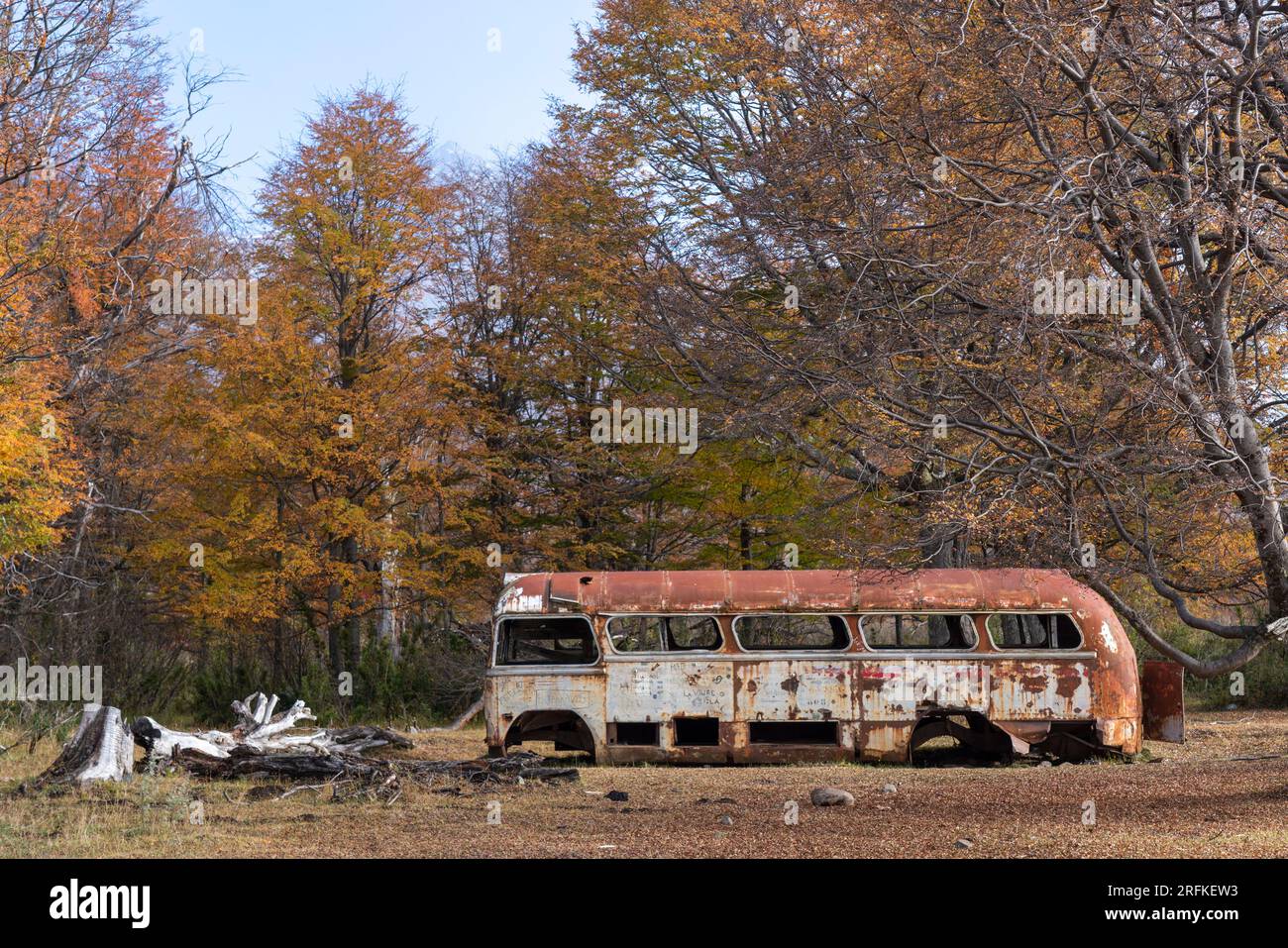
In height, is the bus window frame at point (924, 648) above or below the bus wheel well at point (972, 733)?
above

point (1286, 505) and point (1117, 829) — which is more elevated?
point (1286, 505)

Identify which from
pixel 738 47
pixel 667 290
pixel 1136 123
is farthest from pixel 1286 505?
pixel 738 47

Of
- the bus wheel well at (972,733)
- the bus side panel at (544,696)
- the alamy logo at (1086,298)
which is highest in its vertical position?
the alamy logo at (1086,298)

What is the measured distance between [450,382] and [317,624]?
6.38 meters

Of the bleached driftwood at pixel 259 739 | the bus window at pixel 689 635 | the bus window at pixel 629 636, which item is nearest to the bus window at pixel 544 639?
the bus window at pixel 629 636

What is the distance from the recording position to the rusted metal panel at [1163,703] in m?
17.4

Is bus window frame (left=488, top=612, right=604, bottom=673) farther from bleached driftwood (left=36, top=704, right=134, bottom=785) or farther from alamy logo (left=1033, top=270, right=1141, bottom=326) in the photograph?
alamy logo (left=1033, top=270, right=1141, bottom=326)

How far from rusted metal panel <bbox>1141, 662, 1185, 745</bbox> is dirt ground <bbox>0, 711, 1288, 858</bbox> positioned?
274cm

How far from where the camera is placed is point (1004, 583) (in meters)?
16.1

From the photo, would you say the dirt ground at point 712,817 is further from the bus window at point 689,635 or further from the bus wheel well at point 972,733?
the bus window at point 689,635

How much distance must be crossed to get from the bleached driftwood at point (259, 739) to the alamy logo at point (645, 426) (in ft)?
24.8

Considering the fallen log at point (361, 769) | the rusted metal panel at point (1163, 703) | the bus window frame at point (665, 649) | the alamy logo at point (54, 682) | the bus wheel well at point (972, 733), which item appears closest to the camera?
the fallen log at point (361, 769)

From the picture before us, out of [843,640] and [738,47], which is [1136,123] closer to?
[843,640]

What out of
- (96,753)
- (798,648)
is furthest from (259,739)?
(798,648)
